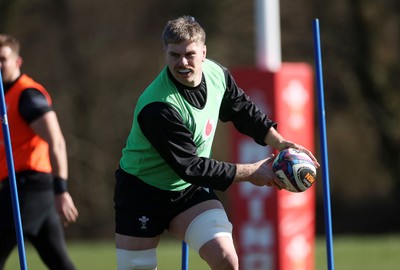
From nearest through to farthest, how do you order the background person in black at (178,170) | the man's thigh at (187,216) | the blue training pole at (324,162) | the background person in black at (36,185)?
1. the background person in black at (178,170)
2. the man's thigh at (187,216)
3. the blue training pole at (324,162)
4. the background person in black at (36,185)

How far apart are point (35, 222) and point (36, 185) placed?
0.85ft

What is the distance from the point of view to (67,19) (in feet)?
75.9

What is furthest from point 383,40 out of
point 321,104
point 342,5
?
point 321,104

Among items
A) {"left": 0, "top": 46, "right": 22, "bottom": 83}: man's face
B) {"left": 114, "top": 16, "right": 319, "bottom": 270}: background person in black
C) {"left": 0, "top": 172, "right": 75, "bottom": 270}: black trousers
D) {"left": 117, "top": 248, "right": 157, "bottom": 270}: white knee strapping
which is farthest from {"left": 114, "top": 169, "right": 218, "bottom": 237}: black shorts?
{"left": 0, "top": 46, "right": 22, "bottom": 83}: man's face

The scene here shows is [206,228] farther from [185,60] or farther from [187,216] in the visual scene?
[185,60]

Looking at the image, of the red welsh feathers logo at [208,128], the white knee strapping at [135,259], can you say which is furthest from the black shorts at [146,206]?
the red welsh feathers logo at [208,128]

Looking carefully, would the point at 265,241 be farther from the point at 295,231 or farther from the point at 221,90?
the point at 221,90

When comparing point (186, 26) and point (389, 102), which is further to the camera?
point (389, 102)

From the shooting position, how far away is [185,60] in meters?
5.50

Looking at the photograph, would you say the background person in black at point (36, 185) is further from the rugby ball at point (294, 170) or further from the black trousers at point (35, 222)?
the rugby ball at point (294, 170)

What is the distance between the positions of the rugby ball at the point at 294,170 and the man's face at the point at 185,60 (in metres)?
0.68

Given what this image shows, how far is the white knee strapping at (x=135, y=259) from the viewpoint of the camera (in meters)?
5.73

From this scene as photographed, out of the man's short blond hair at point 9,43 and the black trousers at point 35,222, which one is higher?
the man's short blond hair at point 9,43

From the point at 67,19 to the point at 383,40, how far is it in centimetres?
735
